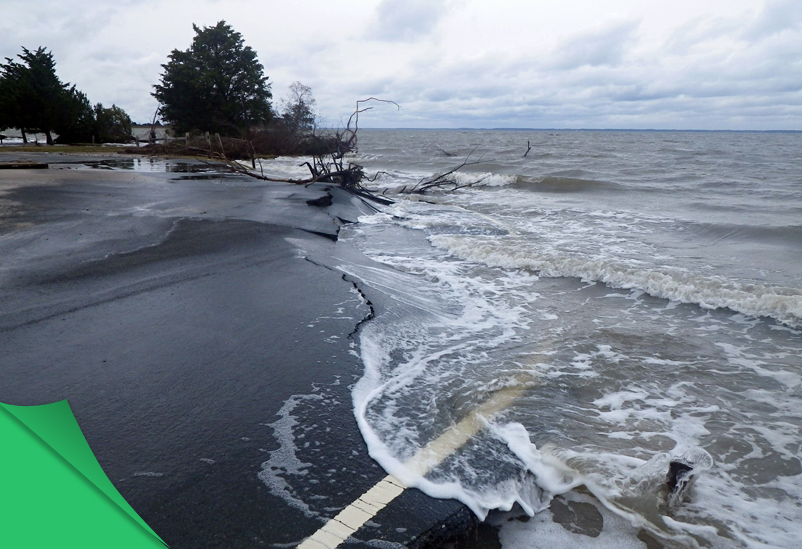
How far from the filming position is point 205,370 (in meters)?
3.54

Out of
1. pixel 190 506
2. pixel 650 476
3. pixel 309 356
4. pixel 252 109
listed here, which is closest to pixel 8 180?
pixel 309 356

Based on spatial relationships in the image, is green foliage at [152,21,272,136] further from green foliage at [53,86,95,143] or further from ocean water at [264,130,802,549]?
ocean water at [264,130,802,549]

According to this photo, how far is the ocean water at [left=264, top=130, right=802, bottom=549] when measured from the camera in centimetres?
264

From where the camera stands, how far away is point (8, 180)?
40.6 ft

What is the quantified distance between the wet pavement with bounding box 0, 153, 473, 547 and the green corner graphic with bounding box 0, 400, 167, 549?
828 millimetres

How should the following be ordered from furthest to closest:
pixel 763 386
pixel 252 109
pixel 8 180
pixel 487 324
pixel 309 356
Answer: pixel 252 109 < pixel 8 180 < pixel 487 324 < pixel 763 386 < pixel 309 356

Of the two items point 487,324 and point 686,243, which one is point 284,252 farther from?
point 686,243

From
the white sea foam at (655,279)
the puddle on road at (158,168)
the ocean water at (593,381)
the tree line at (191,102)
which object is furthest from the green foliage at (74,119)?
the white sea foam at (655,279)

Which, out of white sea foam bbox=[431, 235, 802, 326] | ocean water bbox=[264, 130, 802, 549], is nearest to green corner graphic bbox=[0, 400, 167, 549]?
ocean water bbox=[264, 130, 802, 549]

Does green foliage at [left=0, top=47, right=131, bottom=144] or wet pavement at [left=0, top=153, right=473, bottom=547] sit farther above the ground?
green foliage at [left=0, top=47, right=131, bottom=144]

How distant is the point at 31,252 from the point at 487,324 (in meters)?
5.48

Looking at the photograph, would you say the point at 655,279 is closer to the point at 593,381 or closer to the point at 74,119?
the point at 593,381

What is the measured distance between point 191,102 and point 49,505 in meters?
44.3

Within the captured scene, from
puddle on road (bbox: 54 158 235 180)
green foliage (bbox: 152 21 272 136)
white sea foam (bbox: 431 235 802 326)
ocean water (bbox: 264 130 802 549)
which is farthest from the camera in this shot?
green foliage (bbox: 152 21 272 136)
